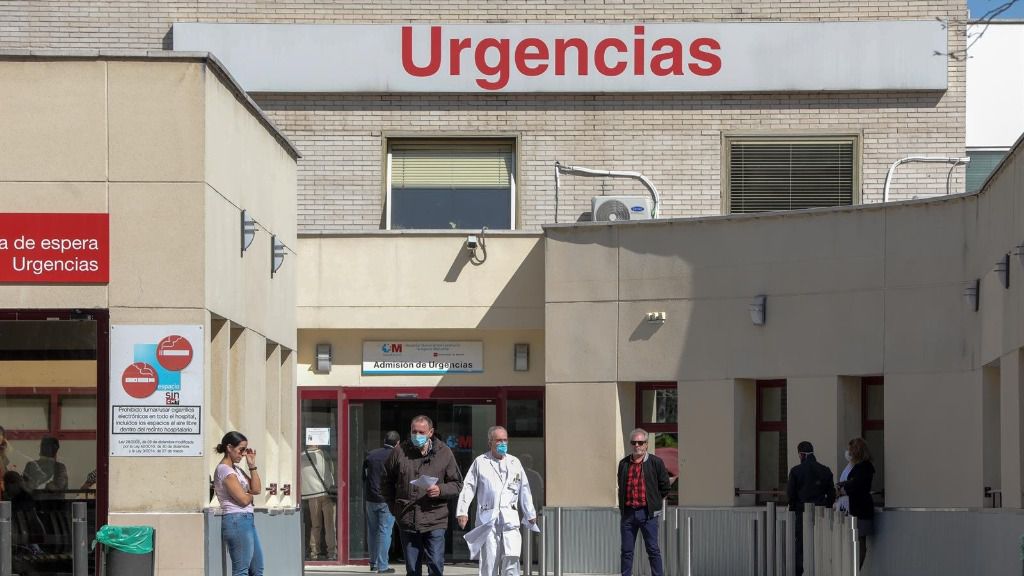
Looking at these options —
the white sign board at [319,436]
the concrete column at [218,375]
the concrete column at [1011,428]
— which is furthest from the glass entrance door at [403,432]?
the concrete column at [1011,428]

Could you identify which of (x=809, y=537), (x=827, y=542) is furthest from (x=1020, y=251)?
(x=809, y=537)

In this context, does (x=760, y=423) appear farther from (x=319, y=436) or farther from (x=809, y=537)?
(x=319, y=436)

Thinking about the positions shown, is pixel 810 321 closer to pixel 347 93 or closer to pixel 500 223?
pixel 500 223

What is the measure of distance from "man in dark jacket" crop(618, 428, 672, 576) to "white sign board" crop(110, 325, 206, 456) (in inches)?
212

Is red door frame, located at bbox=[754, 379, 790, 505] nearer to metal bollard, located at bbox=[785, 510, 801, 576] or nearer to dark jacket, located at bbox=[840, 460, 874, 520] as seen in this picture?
metal bollard, located at bbox=[785, 510, 801, 576]

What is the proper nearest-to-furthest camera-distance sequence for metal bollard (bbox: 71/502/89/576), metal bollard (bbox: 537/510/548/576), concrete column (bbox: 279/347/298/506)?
1. metal bollard (bbox: 71/502/89/576)
2. concrete column (bbox: 279/347/298/506)
3. metal bollard (bbox: 537/510/548/576)

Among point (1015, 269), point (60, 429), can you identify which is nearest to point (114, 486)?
point (60, 429)

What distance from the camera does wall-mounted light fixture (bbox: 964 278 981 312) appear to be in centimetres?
1819

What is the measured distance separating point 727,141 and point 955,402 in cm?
660

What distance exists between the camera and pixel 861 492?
18.9m

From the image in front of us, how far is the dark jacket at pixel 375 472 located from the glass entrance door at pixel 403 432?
1.80m

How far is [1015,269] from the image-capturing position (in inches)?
613

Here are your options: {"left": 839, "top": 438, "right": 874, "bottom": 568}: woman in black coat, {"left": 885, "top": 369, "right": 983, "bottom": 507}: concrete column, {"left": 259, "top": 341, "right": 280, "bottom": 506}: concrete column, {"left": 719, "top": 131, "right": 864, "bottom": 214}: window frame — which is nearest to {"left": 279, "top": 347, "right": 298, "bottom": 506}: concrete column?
{"left": 259, "top": 341, "right": 280, "bottom": 506}: concrete column

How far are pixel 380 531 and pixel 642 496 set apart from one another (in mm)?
4778
